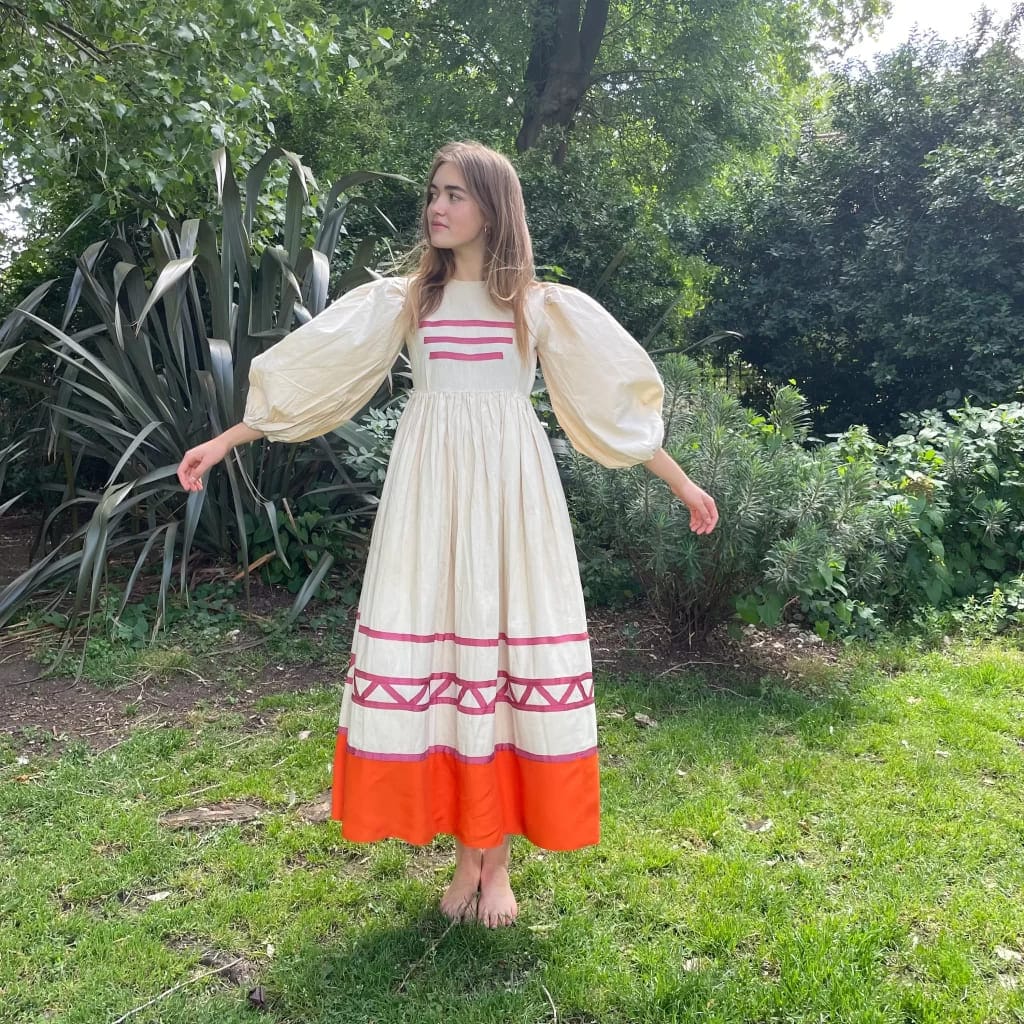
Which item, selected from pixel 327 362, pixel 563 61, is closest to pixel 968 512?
pixel 327 362

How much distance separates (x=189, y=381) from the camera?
4082 mm

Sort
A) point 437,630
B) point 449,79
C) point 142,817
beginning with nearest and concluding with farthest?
point 437,630 → point 142,817 → point 449,79

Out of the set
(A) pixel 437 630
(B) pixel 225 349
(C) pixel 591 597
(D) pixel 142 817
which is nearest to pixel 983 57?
(C) pixel 591 597

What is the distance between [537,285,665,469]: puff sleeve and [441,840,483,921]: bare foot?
0.98 meters

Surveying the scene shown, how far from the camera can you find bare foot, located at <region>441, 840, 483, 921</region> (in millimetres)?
2047

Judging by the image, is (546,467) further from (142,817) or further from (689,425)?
(689,425)

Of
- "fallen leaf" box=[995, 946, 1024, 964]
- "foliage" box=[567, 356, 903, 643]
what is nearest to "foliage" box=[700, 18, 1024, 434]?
"foliage" box=[567, 356, 903, 643]

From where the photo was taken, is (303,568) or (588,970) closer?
(588,970)

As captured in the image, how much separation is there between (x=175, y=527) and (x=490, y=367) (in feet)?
7.60

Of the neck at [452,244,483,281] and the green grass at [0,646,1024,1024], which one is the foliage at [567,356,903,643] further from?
the neck at [452,244,483,281]

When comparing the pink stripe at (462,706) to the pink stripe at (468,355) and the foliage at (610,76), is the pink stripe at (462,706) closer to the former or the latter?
the pink stripe at (468,355)

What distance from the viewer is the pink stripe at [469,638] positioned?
1829mm

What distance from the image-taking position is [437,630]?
1872 millimetres

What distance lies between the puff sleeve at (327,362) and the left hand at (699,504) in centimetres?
72
